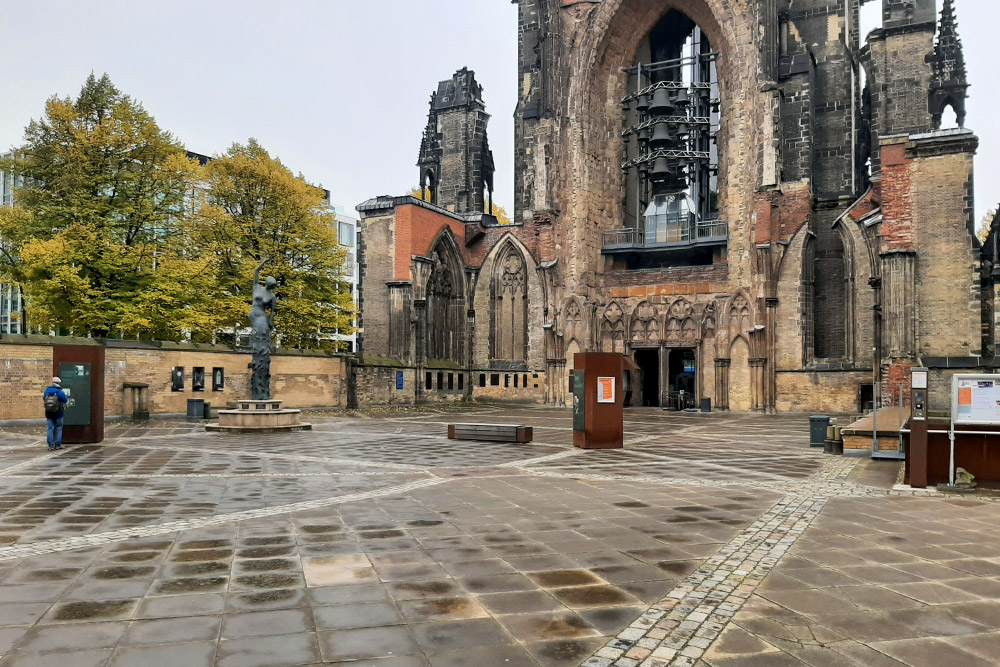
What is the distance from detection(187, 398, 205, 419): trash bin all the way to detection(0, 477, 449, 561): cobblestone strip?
1586 centimetres

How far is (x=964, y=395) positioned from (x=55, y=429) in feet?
50.0

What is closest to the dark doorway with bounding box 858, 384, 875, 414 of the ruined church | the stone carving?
the ruined church

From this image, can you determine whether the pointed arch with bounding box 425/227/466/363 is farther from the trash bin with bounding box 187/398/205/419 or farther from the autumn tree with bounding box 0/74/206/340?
the trash bin with bounding box 187/398/205/419

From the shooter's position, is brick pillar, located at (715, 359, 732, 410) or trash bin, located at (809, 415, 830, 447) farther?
brick pillar, located at (715, 359, 732, 410)

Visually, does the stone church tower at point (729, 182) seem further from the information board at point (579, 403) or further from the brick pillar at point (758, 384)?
the information board at point (579, 403)

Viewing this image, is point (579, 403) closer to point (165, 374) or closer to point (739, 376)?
point (165, 374)

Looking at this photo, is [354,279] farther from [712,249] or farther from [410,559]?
[410,559]

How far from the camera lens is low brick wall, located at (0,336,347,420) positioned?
2061 cm

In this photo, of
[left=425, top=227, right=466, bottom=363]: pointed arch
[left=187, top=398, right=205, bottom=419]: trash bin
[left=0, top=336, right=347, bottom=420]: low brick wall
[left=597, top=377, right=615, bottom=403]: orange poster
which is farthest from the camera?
[left=425, top=227, right=466, bottom=363]: pointed arch

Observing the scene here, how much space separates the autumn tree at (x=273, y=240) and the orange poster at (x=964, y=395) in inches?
1038

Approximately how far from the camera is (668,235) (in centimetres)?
3669

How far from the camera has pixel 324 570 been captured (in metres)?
5.68

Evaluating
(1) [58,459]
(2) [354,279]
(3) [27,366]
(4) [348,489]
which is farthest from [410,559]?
(2) [354,279]

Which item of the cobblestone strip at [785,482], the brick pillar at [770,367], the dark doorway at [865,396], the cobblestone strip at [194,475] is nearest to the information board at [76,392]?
the cobblestone strip at [194,475]
